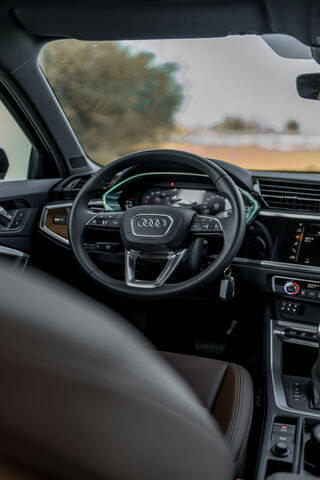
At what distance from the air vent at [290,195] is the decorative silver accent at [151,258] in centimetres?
56

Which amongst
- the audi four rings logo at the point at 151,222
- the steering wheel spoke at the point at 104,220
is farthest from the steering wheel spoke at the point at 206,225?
the steering wheel spoke at the point at 104,220

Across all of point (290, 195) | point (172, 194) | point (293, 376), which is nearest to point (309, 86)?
point (290, 195)

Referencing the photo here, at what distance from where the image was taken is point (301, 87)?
89.8 inches

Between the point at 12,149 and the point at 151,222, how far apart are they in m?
1.14

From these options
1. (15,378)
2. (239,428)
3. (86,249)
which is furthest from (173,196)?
(15,378)

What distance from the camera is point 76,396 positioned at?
43 centimetres

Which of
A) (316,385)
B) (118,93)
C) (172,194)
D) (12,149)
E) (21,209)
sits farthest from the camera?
(118,93)

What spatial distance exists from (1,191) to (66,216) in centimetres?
33

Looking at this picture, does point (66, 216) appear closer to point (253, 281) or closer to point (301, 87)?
point (253, 281)

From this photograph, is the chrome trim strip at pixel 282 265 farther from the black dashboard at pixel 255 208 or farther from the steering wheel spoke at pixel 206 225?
the steering wheel spoke at pixel 206 225

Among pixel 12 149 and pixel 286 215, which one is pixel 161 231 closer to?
pixel 286 215

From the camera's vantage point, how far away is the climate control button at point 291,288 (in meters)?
2.34

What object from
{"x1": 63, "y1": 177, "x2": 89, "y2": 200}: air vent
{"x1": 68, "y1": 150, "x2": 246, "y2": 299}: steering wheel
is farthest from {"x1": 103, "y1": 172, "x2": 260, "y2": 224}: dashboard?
{"x1": 63, "y1": 177, "x2": 89, "y2": 200}: air vent

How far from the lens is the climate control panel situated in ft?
7.50
